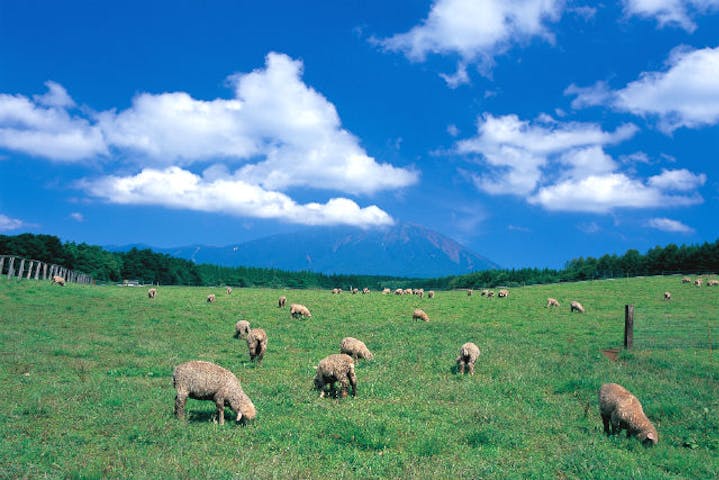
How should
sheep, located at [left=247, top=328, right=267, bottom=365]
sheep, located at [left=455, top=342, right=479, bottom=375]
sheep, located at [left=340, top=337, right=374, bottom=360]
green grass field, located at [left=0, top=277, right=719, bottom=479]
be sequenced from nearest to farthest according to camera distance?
green grass field, located at [left=0, top=277, right=719, bottom=479] → sheep, located at [left=455, top=342, right=479, bottom=375] → sheep, located at [left=247, top=328, right=267, bottom=365] → sheep, located at [left=340, top=337, right=374, bottom=360]

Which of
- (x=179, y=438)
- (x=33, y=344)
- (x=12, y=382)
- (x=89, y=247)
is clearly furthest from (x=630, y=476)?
(x=89, y=247)

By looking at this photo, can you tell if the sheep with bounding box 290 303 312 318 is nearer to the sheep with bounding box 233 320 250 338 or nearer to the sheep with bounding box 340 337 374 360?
the sheep with bounding box 233 320 250 338

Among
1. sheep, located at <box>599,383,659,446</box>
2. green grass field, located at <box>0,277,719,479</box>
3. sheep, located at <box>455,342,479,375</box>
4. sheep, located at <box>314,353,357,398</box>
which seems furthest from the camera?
sheep, located at <box>455,342,479,375</box>

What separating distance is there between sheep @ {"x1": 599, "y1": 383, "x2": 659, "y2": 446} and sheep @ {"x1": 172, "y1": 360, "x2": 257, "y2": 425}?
920 cm

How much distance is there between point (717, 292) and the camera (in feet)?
186

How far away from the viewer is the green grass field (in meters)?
9.32

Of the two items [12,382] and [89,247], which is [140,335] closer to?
[12,382]

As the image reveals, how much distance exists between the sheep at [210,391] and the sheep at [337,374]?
3.33 m

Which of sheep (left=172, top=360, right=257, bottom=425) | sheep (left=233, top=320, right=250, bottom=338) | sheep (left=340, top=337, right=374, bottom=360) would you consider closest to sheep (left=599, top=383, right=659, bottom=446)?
sheep (left=172, top=360, right=257, bottom=425)

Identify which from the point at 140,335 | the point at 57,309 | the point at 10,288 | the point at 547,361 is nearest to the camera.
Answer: the point at 547,361

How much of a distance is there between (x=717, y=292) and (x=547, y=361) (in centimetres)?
5007

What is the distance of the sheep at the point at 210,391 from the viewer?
11.8m

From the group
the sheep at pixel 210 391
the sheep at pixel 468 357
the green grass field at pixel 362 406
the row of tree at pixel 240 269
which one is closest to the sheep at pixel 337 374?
the green grass field at pixel 362 406

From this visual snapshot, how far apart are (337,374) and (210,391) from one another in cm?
414
